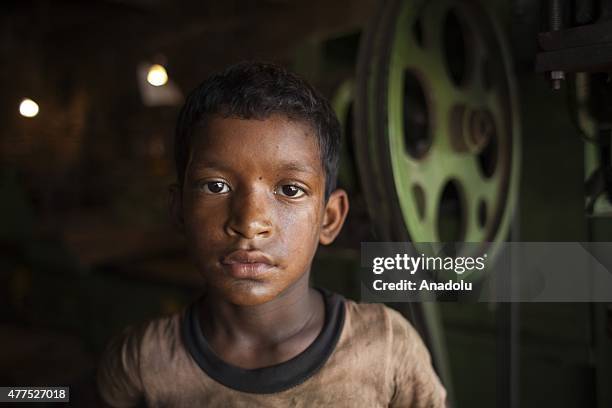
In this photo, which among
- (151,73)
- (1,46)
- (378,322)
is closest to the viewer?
(378,322)

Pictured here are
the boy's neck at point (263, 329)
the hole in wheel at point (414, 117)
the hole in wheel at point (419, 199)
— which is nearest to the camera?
the boy's neck at point (263, 329)

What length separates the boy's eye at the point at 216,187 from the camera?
0.63 m

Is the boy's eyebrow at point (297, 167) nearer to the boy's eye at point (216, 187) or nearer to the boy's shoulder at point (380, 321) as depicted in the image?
the boy's eye at point (216, 187)

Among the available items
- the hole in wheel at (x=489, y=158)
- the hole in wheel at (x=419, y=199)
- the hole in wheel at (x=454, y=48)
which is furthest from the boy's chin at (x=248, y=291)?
the hole in wheel at (x=454, y=48)

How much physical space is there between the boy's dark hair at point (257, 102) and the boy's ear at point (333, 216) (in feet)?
0.10

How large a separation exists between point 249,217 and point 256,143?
86 mm

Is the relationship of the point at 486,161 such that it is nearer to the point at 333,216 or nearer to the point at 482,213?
the point at 482,213

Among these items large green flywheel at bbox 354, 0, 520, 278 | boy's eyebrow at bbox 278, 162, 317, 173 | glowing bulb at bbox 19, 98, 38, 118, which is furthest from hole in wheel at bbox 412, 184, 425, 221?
glowing bulb at bbox 19, 98, 38, 118

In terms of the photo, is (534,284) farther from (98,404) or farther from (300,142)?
(98,404)

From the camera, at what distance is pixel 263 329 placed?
0.73 meters

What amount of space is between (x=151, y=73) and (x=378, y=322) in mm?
863

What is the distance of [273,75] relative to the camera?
67 cm

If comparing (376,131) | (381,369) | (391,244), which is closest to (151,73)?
(376,131)

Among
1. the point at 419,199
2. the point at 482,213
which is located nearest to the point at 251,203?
the point at 419,199
